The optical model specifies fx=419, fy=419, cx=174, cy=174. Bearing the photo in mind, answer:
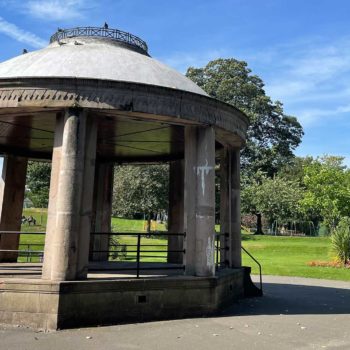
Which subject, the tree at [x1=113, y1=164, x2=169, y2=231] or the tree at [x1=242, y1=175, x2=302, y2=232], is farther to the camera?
the tree at [x1=242, y1=175, x2=302, y2=232]

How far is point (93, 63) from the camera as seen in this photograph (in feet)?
30.8

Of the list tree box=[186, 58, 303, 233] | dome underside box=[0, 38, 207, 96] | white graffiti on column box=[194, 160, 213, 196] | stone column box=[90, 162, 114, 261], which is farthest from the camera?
tree box=[186, 58, 303, 233]

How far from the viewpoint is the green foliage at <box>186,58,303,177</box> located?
57.2 metres

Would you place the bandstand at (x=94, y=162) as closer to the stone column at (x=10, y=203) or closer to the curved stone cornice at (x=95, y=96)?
the curved stone cornice at (x=95, y=96)

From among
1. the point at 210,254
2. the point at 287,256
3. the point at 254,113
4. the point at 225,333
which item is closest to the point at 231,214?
the point at 210,254

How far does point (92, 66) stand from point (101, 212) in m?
6.75

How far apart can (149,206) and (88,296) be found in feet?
113

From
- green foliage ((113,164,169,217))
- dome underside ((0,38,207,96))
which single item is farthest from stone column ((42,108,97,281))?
green foliage ((113,164,169,217))

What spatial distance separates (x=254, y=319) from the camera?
8.85 metres

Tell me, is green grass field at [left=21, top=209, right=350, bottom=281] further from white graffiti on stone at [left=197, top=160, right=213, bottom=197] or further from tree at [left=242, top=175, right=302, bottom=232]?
tree at [left=242, top=175, right=302, bottom=232]

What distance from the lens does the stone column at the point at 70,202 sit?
7793 mm

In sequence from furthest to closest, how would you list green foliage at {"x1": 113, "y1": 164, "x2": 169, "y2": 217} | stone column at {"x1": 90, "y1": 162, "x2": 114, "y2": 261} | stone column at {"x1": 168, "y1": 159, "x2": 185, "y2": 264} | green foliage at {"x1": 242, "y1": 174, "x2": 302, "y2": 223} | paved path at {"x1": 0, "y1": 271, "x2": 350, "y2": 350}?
green foliage at {"x1": 242, "y1": 174, "x2": 302, "y2": 223}, green foliage at {"x1": 113, "y1": 164, "x2": 169, "y2": 217}, stone column at {"x1": 90, "y1": 162, "x2": 114, "y2": 261}, stone column at {"x1": 168, "y1": 159, "x2": 185, "y2": 264}, paved path at {"x1": 0, "y1": 271, "x2": 350, "y2": 350}

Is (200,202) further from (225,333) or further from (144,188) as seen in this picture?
(144,188)

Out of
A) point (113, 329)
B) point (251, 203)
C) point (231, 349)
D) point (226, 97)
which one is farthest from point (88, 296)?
point (226, 97)
